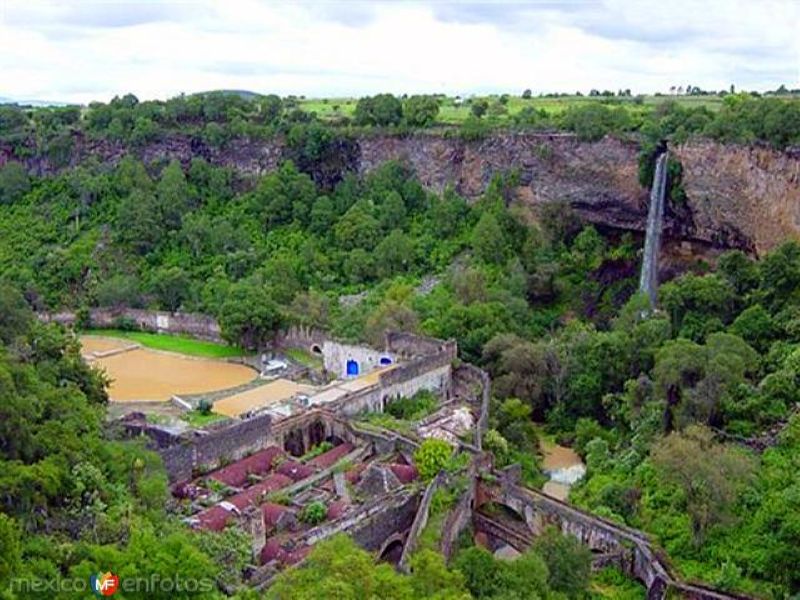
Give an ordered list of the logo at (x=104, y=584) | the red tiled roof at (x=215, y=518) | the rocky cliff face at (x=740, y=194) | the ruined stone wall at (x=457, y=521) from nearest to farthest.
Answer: the logo at (x=104, y=584), the red tiled roof at (x=215, y=518), the ruined stone wall at (x=457, y=521), the rocky cliff face at (x=740, y=194)

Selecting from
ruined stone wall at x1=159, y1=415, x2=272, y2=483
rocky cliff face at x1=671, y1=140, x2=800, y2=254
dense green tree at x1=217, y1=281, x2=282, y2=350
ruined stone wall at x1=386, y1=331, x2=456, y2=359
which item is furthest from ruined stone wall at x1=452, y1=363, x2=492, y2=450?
rocky cliff face at x1=671, y1=140, x2=800, y2=254

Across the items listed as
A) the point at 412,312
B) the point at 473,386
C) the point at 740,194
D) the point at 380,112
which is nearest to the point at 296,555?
the point at 473,386

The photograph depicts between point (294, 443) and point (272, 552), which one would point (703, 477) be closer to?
point (272, 552)

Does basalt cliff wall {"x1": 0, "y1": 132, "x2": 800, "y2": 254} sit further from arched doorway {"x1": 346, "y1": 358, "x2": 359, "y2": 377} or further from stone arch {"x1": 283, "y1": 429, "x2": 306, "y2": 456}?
stone arch {"x1": 283, "y1": 429, "x2": 306, "y2": 456}

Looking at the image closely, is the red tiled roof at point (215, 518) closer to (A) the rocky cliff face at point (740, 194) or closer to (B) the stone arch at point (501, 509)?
(B) the stone arch at point (501, 509)

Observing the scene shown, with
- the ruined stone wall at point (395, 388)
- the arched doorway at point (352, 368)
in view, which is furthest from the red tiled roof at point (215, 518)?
the arched doorway at point (352, 368)

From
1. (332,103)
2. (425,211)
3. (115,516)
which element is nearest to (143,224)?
(425,211)

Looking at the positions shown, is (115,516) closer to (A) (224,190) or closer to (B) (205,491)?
(B) (205,491)
